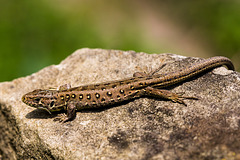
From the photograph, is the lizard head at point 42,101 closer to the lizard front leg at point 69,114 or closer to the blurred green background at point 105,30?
the lizard front leg at point 69,114

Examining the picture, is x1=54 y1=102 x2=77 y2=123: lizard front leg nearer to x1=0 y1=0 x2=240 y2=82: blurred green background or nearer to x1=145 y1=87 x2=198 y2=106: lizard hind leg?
x1=145 y1=87 x2=198 y2=106: lizard hind leg

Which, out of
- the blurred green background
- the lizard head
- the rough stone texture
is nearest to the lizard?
the lizard head

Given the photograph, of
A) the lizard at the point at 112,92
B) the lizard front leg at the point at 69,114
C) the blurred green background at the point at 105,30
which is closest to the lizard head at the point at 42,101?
the lizard at the point at 112,92

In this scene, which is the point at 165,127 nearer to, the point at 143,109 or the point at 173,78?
the point at 143,109

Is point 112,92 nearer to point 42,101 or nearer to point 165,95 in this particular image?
point 165,95

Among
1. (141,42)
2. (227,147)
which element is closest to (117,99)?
(227,147)

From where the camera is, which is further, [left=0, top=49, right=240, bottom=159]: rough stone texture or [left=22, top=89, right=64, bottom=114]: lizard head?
[left=22, top=89, right=64, bottom=114]: lizard head
